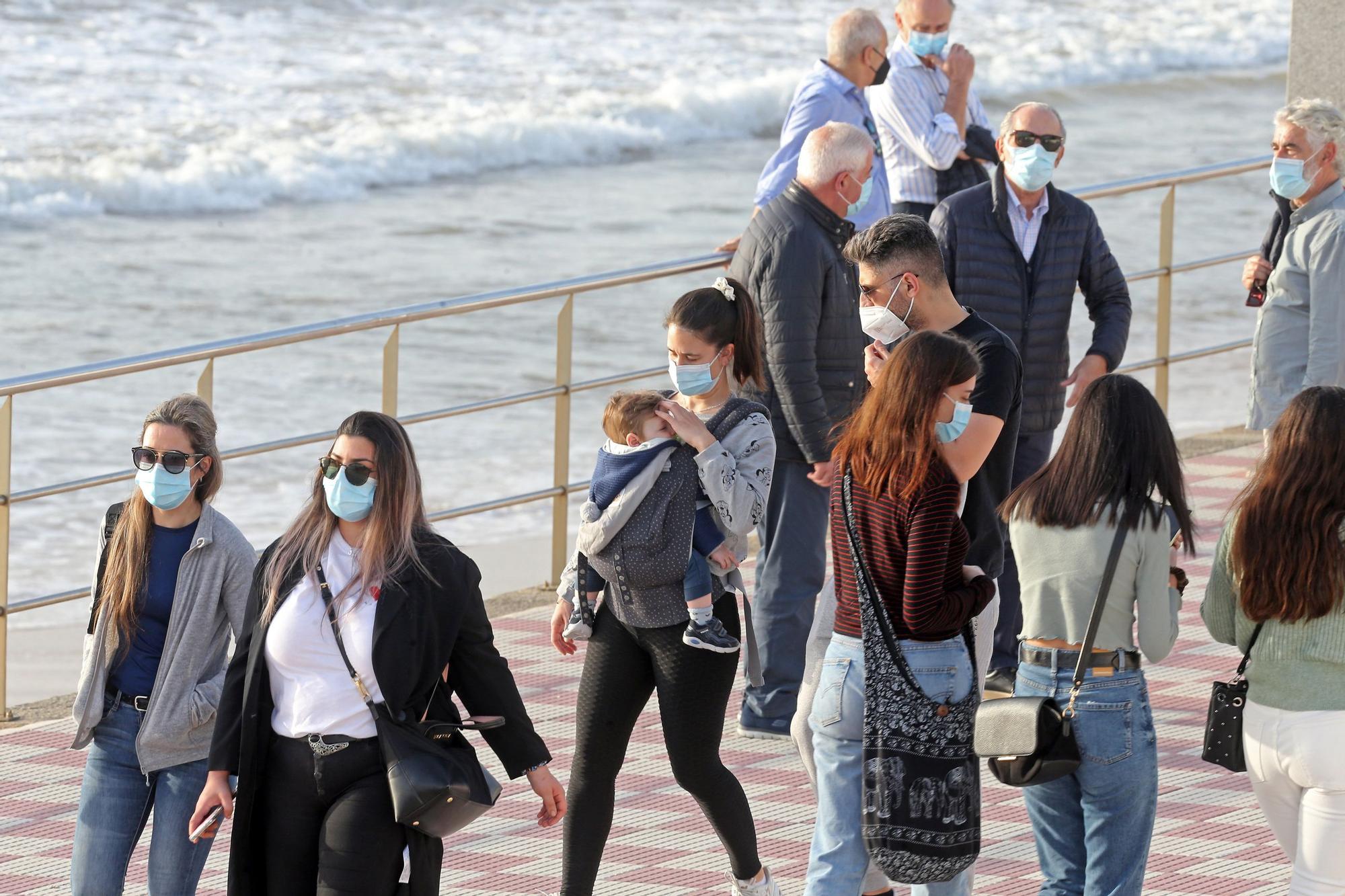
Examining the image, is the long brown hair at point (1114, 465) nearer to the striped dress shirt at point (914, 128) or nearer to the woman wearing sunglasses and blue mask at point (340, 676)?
the woman wearing sunglasses and blue mask at point (340, 676)

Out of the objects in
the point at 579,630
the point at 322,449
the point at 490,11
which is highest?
the point at 490,11

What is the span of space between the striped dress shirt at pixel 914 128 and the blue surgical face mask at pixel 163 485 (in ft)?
12.5

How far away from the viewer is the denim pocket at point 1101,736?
3965mm

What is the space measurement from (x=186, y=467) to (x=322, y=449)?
7567mm

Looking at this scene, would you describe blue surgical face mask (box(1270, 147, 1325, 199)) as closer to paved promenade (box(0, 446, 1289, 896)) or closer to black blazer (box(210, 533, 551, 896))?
paved promenade (box(0, 446, 1289, 896))

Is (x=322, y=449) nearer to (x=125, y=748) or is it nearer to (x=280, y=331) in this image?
(x=280, y=331)

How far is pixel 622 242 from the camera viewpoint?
769 inches

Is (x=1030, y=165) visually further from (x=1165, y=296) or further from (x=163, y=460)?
(x=1165, y=296)

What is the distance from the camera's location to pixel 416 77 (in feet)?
90.5

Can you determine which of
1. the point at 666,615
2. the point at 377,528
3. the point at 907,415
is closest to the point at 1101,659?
the point at 907,415

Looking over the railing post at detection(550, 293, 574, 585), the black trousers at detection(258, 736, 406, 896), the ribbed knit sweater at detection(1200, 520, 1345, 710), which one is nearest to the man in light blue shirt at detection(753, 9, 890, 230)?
the railing post at detection(550, 293, 574, 585)

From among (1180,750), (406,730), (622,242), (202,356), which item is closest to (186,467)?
(406,730)

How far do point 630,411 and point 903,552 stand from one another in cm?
92

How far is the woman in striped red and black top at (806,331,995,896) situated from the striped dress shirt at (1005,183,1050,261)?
7.13ft
